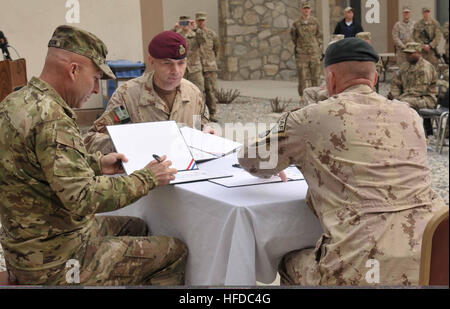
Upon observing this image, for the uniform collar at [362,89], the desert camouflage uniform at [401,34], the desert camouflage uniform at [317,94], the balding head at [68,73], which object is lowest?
the desert camouflage uniform at [317,94]

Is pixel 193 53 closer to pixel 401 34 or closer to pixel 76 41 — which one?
pixel 401 34

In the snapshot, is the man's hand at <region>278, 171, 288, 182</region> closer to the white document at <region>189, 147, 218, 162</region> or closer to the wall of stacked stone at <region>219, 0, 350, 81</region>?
the white document at <region>189, 147, 218, 162</region>

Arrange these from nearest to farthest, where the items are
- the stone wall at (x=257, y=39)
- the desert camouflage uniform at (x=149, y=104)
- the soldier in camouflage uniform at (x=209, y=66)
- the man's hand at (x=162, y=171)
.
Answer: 1. the man's hand at (x=162, y=171)
2. the desert camouflage uniform at (x=149, y=104)
3. the soldier in camouflage uniform at (x=209, y=66)
4. the stone wall at (x=257, y=39)

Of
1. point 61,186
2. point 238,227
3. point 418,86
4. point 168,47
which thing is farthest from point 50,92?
point 418,86

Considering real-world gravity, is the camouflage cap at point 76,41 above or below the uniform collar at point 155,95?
above

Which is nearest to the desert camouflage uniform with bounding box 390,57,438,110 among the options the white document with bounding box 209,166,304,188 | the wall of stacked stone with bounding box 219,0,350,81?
the white document with bounding box 209,166,304,188

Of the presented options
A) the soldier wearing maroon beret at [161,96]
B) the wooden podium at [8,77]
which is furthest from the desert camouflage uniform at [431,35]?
the soldier wearing maroon beret at [161,96]

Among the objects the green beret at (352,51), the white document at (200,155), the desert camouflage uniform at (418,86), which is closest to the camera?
the green beret at (352,51)

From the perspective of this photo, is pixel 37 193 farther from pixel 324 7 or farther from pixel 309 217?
pixel 324 7

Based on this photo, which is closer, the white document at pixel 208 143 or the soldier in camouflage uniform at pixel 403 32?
the white document at pixel 208 143

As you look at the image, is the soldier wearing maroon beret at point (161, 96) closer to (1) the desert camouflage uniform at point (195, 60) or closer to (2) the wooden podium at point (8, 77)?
(2) the wooden podium at point (8, 77)

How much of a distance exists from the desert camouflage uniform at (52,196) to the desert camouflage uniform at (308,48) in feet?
31.4

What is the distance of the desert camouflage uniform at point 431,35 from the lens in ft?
37.5
